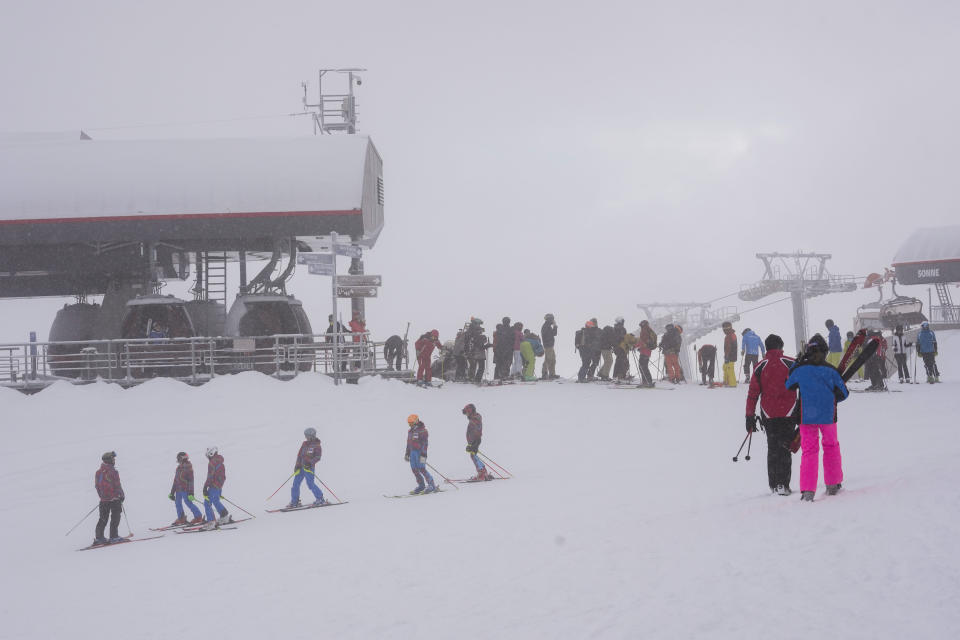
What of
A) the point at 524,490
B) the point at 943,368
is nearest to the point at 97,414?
the point at 524,490

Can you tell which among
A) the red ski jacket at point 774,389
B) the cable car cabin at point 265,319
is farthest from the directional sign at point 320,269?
the red ski jacket at point 774,389

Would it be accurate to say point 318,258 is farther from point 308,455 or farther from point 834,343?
point 834,343

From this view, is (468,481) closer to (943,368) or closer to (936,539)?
(936,539)

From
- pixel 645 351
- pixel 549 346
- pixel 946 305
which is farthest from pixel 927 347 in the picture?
pixel 946 305

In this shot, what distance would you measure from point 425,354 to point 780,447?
14.2 meters

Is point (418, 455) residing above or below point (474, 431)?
below

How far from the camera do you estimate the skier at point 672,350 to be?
22.3m

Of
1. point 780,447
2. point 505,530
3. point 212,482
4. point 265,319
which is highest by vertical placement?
point 265,319

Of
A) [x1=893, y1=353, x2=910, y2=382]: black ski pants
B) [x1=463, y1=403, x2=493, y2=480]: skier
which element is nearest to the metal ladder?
[x1=893, y1=353, x2=910, y2=382]: black ski pants

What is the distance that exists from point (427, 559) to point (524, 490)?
143 inches

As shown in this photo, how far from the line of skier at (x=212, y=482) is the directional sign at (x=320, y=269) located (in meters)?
7.15

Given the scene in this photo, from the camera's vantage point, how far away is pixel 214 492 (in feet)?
40.9

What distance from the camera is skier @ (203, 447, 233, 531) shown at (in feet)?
40.7

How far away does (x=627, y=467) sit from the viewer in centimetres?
1316
